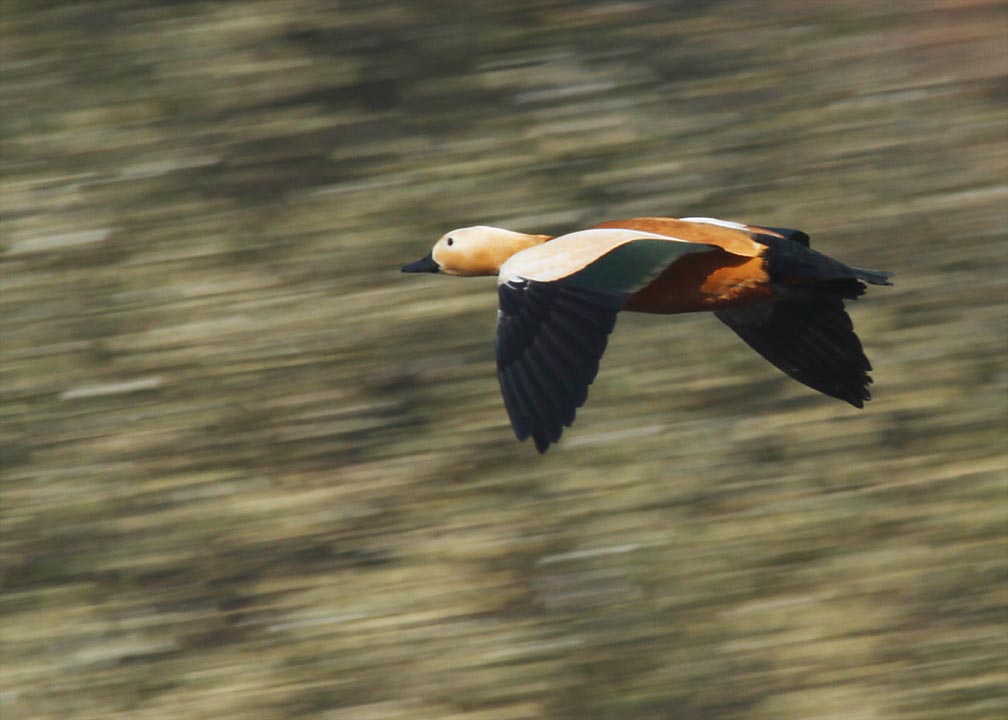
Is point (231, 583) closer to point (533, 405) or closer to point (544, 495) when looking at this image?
point (544, 495)

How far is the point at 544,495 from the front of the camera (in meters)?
6.96

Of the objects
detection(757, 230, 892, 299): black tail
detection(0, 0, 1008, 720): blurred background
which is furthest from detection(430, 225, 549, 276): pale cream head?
detection(0, 0, 1008, 720): blurred background

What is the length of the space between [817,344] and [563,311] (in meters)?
1.16

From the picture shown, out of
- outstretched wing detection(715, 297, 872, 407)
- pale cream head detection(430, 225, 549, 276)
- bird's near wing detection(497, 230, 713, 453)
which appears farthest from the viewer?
outstretched wing detection(715, 297, 872, 407)

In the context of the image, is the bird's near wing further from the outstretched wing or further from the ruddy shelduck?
the outstretched wing

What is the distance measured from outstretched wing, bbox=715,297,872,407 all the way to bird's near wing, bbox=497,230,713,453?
2.90ft

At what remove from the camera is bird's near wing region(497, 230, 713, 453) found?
163 inches

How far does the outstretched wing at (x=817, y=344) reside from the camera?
512 centimetres

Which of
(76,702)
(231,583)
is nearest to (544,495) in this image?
(231,583)

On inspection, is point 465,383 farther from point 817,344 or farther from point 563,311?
point 563,311

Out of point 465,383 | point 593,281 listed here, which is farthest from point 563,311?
point 465,383

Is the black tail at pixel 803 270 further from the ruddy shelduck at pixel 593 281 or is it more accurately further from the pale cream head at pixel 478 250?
the pale cream head at pixel 478 250

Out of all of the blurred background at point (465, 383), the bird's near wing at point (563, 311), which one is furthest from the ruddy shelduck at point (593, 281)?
the blurred background at point (465, 383)

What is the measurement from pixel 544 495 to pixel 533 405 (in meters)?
2.86
